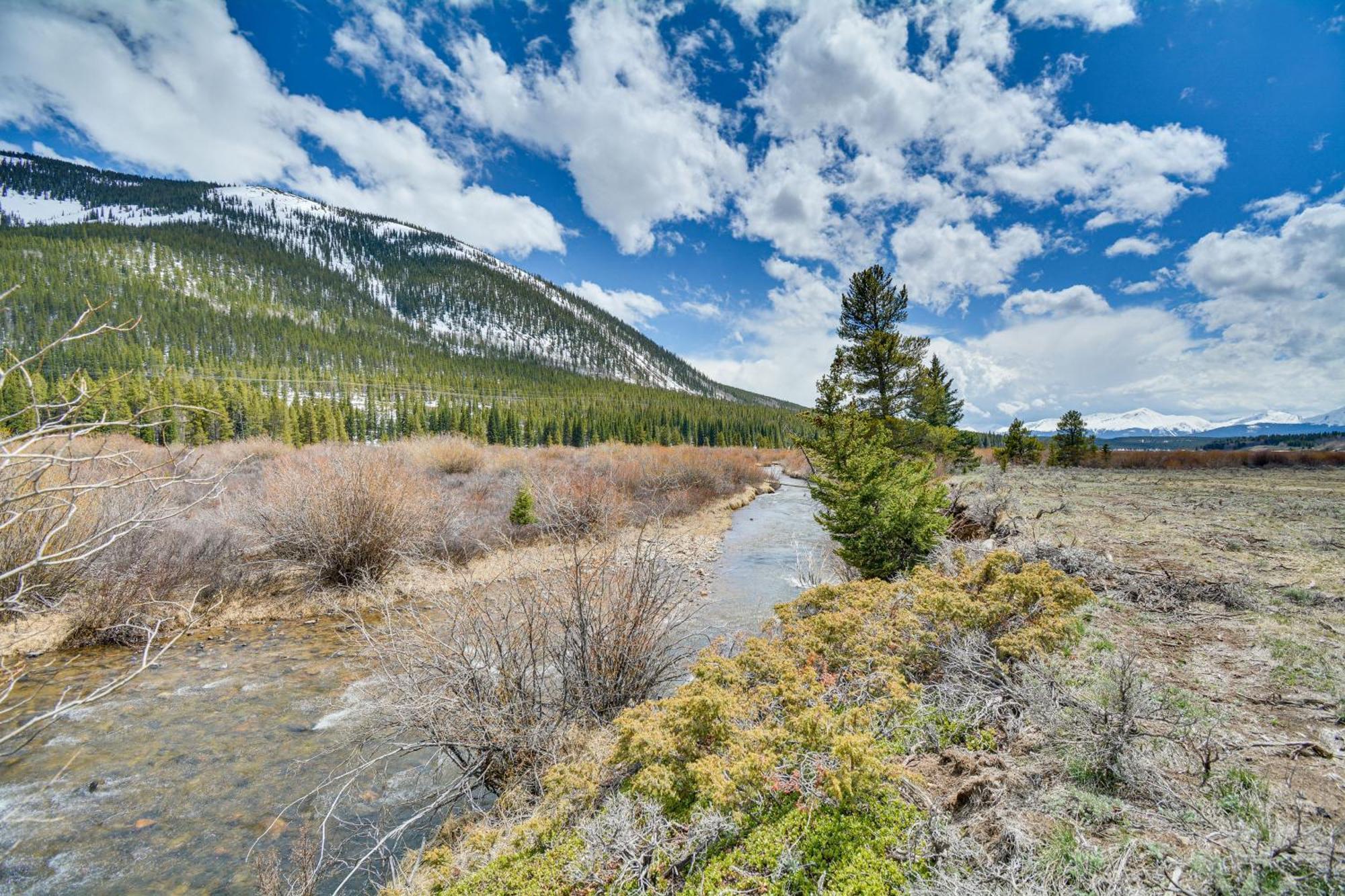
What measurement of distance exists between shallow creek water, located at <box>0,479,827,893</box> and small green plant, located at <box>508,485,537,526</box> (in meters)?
7.36

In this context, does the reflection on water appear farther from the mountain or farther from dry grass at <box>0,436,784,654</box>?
the mountain

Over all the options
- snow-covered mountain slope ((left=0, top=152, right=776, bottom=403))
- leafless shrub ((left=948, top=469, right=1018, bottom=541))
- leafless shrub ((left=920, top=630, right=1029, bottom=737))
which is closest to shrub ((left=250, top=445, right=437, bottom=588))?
leafless shrub ((left=920, top=630, right=1029, bottom=737))

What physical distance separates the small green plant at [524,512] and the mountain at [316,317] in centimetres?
4386

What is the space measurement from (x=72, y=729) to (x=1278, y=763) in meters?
12.9

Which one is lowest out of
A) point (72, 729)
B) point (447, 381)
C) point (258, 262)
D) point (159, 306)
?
point (72, 729)

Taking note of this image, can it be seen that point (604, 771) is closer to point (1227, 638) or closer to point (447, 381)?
point (1227, 638)

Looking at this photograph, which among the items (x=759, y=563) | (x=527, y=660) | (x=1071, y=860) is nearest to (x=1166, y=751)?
(x=1071, y=860)

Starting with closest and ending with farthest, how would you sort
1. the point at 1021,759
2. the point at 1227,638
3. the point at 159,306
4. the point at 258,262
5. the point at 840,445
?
the point at 1021,759, the point at 1227,638, the point at 840,445, the point at 159,306, the point at 258,262

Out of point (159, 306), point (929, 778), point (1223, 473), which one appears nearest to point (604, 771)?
point (929, 778)

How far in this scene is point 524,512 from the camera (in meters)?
17.9

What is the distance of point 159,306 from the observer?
9944cm

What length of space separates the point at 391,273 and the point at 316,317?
57032mm

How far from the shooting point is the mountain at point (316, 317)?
86812mm

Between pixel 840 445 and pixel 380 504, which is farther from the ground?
pixel 840 445
